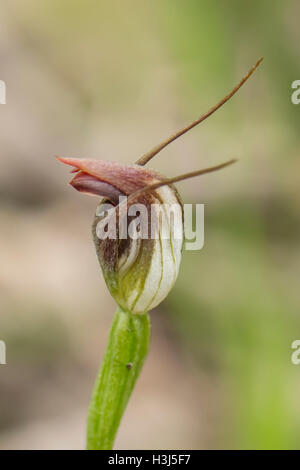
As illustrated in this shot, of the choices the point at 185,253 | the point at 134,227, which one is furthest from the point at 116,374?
the point at 185,253

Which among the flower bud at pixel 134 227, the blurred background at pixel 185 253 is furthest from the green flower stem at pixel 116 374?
the blurred background at pixel 185 253

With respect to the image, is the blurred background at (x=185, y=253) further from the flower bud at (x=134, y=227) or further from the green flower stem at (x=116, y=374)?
the flower bud at (x=134, y=227)

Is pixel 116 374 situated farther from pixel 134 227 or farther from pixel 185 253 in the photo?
pixel 185 253

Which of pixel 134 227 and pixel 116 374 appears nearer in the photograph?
pixel 134 227

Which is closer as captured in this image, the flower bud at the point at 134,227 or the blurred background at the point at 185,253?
the flower bud at the point at 134,227

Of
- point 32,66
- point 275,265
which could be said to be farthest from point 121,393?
point 32,66

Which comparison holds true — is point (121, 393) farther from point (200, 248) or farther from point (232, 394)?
point (200, 248)

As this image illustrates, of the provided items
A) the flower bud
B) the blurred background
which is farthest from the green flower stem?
the blurred background
